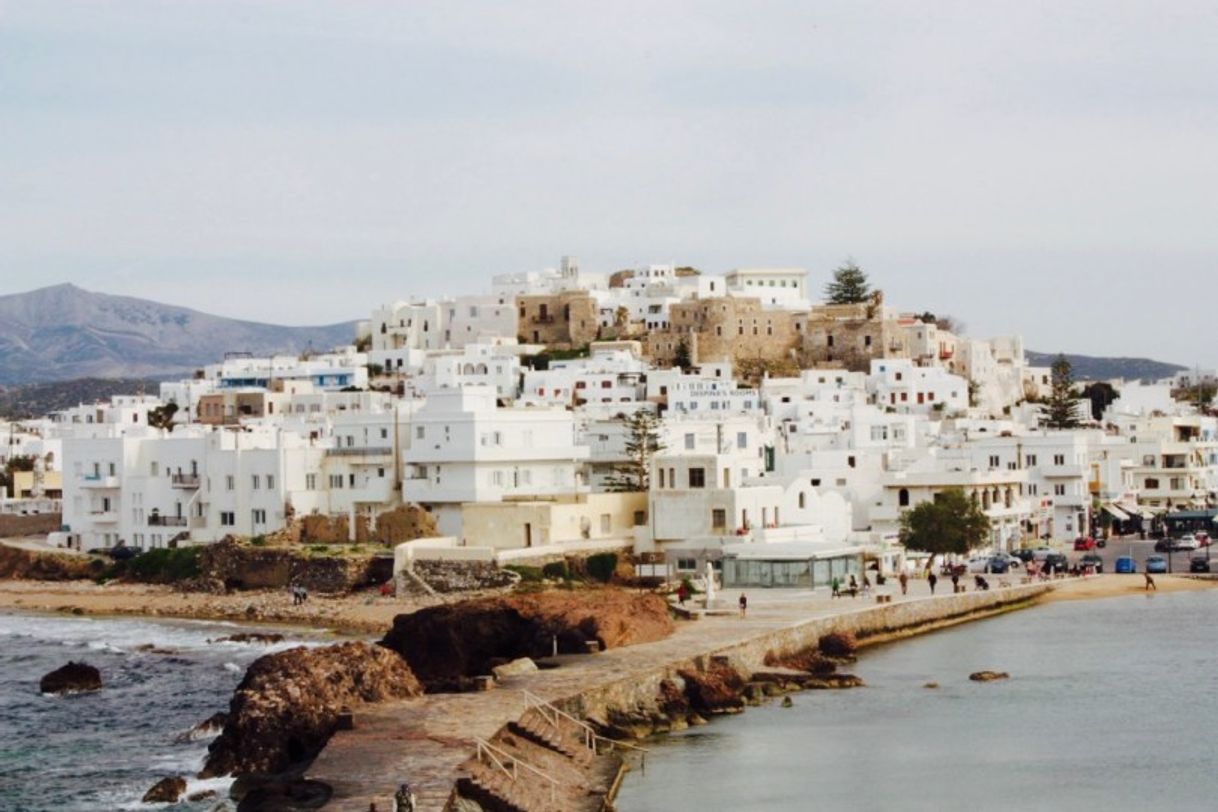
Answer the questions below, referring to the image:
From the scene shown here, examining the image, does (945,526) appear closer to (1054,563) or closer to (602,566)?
(1054,563)

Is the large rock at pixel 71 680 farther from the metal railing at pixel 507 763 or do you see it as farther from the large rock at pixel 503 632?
the metal railing at pixel 507 763

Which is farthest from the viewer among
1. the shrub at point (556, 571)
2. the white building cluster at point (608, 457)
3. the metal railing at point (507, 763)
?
the white building cluster at point (608, 457)

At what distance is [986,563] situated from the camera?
201 feet

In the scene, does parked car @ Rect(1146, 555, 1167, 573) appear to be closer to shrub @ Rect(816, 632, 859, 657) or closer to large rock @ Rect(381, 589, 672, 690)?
shrub @ Rect(816, 632, 859, 657)

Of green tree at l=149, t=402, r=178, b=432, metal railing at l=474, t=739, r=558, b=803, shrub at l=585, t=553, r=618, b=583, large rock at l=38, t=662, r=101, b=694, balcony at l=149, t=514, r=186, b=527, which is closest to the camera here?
metal railing at l=474, t=739, r=558, b=803

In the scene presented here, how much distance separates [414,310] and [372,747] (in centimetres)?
8349

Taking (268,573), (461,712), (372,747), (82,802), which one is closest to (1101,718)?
(461,712)

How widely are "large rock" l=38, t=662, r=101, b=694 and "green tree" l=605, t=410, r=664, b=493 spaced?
24281mm

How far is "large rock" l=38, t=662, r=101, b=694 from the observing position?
4169 cm

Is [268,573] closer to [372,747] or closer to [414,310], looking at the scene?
[372,747]

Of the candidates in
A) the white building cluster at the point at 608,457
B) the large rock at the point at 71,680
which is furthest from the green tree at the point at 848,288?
the large rock at the point at 71,680

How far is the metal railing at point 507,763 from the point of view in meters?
26.1

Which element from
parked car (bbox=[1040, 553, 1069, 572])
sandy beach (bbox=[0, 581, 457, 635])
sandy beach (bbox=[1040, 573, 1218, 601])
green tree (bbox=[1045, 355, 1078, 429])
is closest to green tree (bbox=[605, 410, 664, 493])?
sandy beach (bbox=[0, 581, 457, 635])

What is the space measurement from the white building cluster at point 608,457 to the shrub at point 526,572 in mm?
1255
